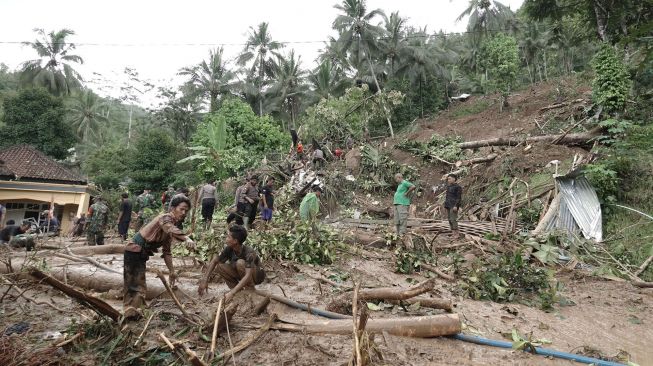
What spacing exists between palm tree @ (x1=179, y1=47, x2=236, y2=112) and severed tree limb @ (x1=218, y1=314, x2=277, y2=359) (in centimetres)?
3176

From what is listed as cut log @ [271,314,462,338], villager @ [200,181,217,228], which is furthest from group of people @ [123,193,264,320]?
villager @ [200,181,217,228]

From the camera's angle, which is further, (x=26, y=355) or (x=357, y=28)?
(x=357, y=28)

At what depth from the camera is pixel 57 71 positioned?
103 feet

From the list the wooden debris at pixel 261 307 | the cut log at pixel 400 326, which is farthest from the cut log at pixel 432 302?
the wooden debris at pixel 261 307

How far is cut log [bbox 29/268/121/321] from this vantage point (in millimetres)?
3203

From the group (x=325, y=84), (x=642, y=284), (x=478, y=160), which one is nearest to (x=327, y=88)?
(x=325, y=84)

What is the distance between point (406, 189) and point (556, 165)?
5.01 m

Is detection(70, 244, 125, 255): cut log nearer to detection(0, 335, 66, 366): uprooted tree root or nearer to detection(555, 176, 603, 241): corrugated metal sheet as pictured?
detection(0, 335, 66, 366): uprooted tree root

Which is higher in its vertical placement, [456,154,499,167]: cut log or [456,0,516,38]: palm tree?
[456,0,516,38]: palm tree

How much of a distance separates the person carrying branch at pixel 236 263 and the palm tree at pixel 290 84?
29184 millimetres

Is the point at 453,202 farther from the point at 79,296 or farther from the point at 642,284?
the point at 79,296

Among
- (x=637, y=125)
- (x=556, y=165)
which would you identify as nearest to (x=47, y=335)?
(x=556, y=165)

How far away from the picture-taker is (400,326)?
3.79 metres

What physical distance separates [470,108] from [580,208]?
19225 millimetres
